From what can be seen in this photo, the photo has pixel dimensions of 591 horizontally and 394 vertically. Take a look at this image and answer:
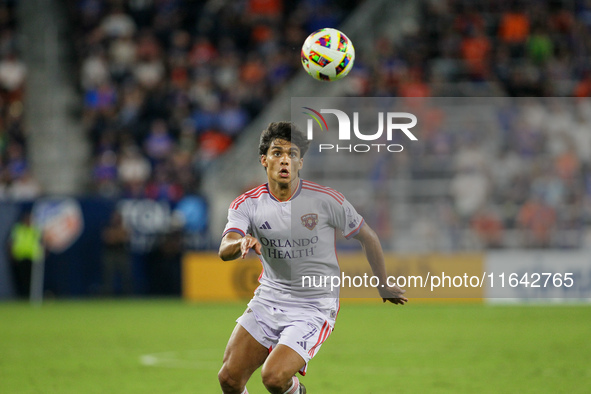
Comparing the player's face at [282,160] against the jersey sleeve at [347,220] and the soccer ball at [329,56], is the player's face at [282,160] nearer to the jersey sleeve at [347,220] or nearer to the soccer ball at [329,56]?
the jersey sleeve at [347,220]

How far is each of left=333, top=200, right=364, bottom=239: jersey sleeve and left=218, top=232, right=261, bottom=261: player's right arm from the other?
86 centimetres

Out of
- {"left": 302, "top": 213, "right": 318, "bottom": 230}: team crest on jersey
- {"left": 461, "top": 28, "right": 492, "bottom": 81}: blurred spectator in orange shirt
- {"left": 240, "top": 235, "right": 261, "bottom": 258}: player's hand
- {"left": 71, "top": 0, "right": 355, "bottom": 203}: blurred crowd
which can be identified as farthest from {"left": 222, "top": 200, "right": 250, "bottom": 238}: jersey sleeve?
{"left": 461, "top": 28, "right": 492, "bottom": 81}: blurred spectator in orange shirt

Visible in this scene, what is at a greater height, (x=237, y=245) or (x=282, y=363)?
(x=237, y=245)

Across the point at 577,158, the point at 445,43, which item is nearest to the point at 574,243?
the point at 577,158

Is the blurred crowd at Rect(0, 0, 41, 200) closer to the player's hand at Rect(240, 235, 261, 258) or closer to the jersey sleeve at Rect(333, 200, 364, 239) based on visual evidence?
the jersey sleeve at Rect(333, 200, 364, 239)

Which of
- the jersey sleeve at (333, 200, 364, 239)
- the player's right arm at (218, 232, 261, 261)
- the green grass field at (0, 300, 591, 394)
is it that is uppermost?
the jersey sleeve at (333, 200, 364, 239)

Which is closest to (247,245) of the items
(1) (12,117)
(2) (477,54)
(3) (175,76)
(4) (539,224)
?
(4) (539,224)

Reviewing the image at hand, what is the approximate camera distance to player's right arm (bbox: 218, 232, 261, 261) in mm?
5809

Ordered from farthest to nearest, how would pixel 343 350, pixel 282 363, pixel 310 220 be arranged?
1. pixel 343 350
2. pixel 310 220
3. pixel 282 363

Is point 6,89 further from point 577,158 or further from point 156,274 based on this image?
point 577,158

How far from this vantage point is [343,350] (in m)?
12.1

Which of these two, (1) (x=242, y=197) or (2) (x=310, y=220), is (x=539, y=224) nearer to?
(2) (x=310, y=220)

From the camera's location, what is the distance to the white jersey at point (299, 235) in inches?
264

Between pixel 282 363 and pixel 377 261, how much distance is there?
1074 millimetres
